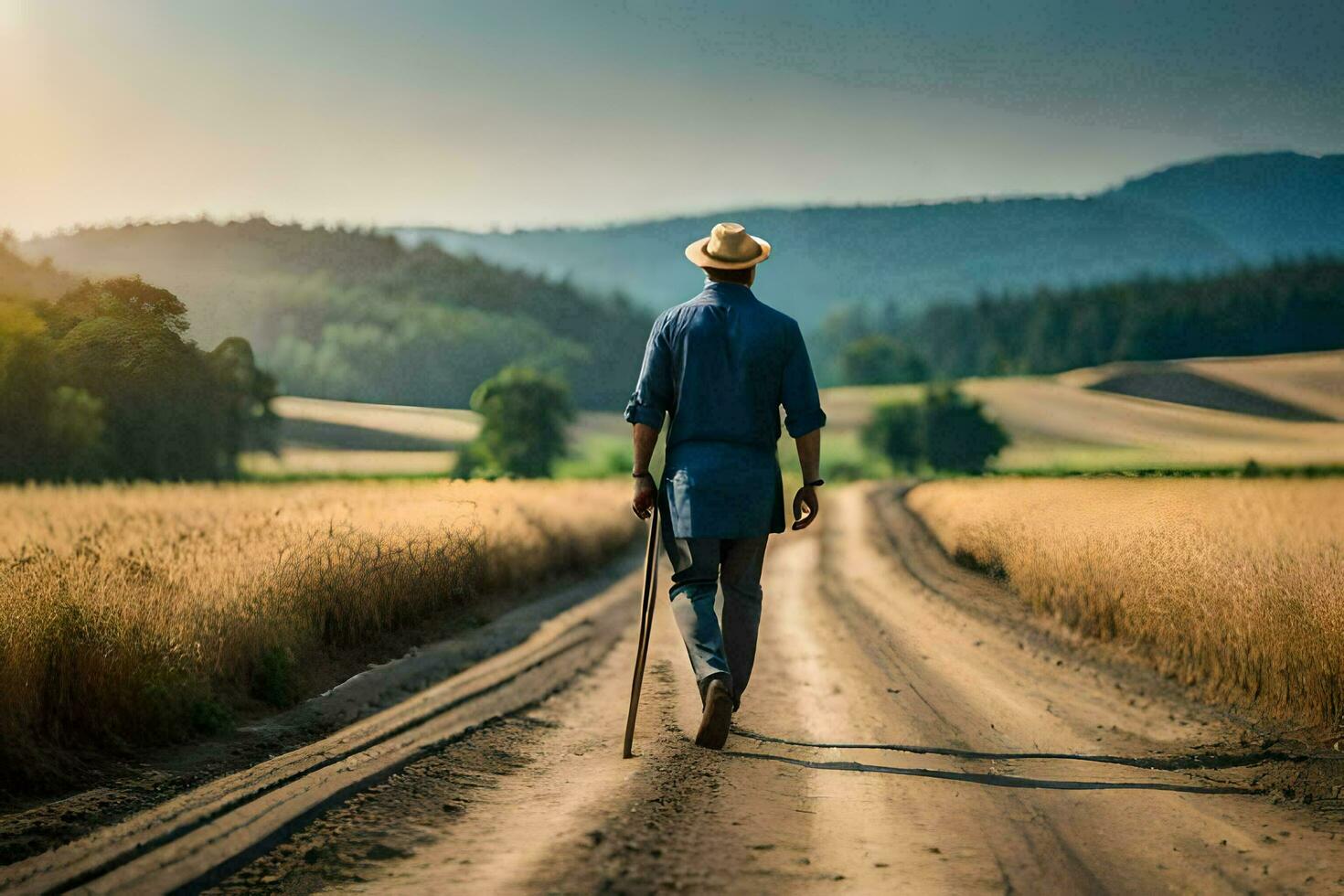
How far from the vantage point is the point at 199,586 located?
7.40 m

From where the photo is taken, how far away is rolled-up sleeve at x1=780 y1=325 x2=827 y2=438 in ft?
19.0

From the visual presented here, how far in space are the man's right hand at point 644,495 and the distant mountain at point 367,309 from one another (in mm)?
3922

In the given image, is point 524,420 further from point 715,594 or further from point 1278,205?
point 715,594

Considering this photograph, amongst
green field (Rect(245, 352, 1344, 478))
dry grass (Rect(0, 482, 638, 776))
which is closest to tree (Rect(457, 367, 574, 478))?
green field (Rect(245, 352, 1344, 478))

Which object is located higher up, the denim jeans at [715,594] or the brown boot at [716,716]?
the denim jeans at [715,594]

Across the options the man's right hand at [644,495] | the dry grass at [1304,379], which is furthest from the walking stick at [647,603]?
the dry grass at [1304,379]

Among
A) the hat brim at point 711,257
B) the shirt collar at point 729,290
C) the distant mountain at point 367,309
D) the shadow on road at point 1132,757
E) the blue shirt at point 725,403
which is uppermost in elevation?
the distant mountain at point 367,309

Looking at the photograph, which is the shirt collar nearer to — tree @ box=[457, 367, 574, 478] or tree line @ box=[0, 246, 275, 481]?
tree line @ box=[0, 246, 275, 481]

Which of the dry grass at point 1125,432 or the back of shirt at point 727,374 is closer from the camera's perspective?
the back of shirt at point 727,374

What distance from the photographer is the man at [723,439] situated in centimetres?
567

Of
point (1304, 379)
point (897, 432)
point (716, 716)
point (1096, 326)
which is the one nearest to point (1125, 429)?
point (1304, 379)

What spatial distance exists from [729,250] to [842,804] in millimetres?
2855

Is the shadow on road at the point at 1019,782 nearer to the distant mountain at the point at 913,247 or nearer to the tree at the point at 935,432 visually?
the tree at the point at 935,432

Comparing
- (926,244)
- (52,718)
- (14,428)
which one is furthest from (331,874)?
(926,244)
